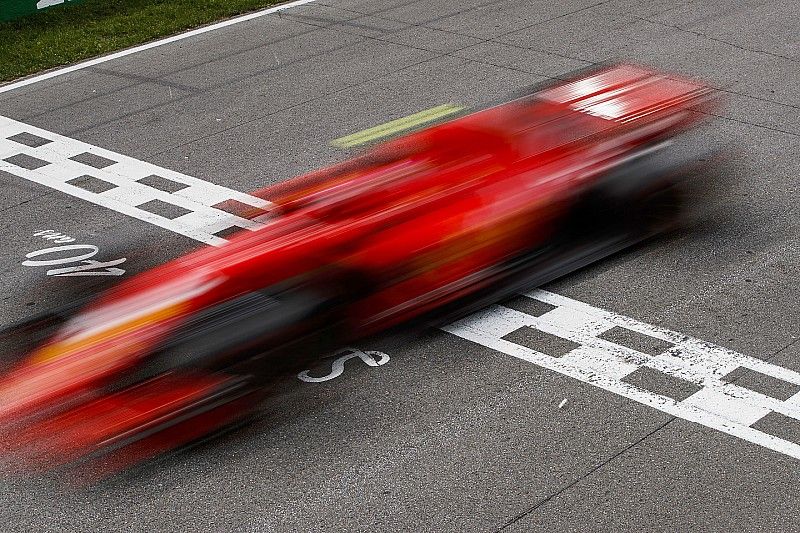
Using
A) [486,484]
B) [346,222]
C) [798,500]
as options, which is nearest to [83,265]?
[346,222]

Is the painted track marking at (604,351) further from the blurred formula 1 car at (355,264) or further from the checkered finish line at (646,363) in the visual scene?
the blurred formula 1 car at (355,264)

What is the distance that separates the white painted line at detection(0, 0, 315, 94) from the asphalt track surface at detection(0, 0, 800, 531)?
18 centimetres

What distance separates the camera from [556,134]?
8641 millimetres

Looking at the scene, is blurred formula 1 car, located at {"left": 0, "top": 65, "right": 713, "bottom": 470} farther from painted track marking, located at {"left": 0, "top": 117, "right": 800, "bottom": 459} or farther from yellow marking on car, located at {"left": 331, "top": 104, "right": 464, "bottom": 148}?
yellow marking on car, located at {"left": 331, "top": 104, "right": 464, "bottom": 148}

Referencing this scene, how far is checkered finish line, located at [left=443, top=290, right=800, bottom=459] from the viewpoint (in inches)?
273

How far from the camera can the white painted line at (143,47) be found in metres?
13.6

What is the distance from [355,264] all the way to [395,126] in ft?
14.4

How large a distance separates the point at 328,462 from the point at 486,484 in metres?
0.89

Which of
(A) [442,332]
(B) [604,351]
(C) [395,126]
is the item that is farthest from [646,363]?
(C) [395,126]

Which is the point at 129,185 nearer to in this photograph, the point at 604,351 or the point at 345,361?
the point at 345,361

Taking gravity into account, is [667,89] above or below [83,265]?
above

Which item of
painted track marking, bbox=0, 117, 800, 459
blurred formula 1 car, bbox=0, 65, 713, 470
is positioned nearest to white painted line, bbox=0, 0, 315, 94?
painted track marking, bbox=0, 117, 800, 459

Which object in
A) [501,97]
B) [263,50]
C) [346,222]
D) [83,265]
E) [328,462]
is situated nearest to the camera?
[328,462]

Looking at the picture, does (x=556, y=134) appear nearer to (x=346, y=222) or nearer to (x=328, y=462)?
(x=346, y=222)
